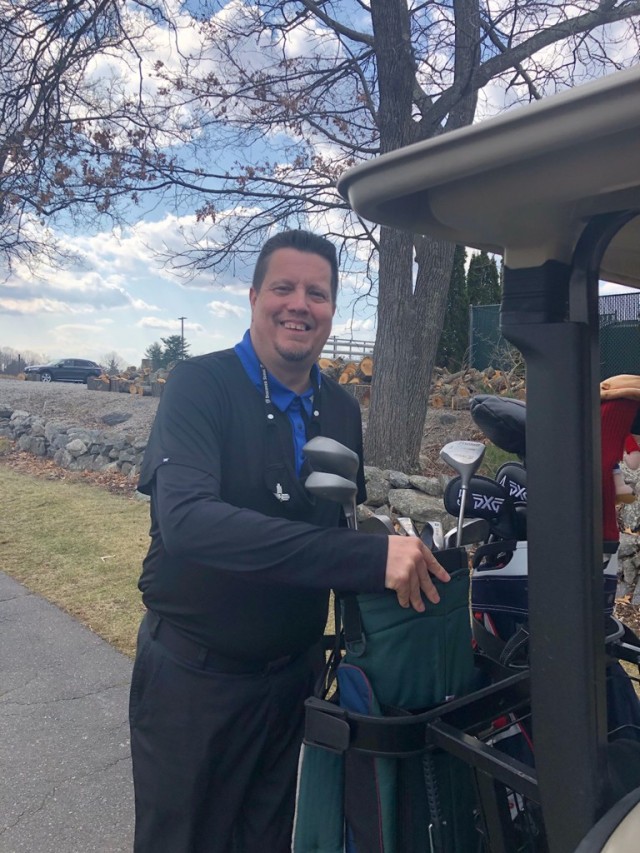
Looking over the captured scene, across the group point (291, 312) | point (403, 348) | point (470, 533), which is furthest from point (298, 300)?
point (403, 348)

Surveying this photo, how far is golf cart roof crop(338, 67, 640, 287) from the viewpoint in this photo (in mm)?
969

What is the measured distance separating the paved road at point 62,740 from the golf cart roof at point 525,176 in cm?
264

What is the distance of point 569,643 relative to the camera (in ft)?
3.89

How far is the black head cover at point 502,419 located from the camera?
1.77m

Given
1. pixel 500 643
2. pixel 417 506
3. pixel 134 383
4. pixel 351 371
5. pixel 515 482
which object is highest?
pixel 351 371

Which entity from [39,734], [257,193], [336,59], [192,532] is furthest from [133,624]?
[336,59]

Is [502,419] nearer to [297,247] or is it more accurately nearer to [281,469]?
[281,469]

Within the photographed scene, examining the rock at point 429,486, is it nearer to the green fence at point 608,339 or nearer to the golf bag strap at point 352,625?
the green fence at point 608,339

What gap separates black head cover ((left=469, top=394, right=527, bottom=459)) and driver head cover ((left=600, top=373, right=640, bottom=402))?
318mm

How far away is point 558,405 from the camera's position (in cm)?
119

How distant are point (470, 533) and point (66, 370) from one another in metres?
35.5

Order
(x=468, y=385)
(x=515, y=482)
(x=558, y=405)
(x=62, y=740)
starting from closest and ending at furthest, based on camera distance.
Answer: (x=558, y=405) → (x=515, y=482) → (x=62, y=740) → (x=468, y=385)

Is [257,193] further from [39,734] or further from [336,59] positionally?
[39,734]

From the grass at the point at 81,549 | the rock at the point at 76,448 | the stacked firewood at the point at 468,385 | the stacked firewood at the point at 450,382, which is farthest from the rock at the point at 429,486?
the rock at the point at 76,448
